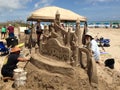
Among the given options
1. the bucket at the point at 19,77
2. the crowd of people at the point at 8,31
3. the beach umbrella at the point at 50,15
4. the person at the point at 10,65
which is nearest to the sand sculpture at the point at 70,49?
the person at the point at 10,65

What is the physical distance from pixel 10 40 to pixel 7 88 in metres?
9.07

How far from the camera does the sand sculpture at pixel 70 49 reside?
7704 millimetres

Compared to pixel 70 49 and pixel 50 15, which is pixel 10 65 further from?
pixel 50 15

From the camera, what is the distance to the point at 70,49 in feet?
26.2

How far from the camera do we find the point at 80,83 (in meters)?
7.57

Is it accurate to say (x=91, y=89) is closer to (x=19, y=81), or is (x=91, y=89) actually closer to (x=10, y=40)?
(x=19, y=81)

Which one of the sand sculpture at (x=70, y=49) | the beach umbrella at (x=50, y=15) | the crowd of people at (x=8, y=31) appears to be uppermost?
the beach umbrella at (x=50, y=15)

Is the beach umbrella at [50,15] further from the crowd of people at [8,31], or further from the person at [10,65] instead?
the person at [10,65]

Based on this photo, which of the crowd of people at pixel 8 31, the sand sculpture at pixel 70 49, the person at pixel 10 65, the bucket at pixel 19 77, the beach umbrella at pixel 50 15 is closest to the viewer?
the sand sculpture at pixel 70 49

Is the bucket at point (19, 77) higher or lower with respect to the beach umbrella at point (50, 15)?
lower

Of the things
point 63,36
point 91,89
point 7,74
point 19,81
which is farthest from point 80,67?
point 7,74

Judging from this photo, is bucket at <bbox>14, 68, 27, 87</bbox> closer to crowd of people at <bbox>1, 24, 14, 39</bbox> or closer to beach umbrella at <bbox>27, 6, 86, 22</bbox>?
beach umbrella at <bbox>27, 6, 86, 22</bbox>

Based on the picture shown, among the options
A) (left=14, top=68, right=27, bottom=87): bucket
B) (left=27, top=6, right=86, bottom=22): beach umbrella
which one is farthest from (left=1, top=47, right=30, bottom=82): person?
(left=27, top=6, right=86, bottom=22): beach umbrella

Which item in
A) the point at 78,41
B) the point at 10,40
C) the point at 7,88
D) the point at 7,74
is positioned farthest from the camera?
the point at 10,40
